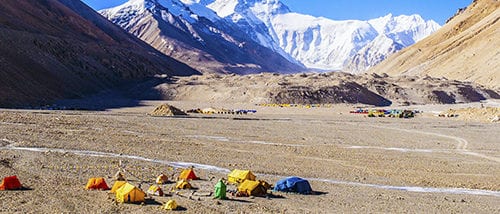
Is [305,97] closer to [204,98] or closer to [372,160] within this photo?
[204,98]

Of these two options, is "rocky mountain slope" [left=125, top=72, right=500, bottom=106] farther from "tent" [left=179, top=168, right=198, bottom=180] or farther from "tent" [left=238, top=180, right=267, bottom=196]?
"tent" [left=238, top=180, right=267, bottom=196]

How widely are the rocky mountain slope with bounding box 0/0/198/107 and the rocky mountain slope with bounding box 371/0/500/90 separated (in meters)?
57.7

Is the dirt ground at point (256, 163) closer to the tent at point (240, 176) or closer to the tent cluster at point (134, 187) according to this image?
the tent cluster at point (134, 187)

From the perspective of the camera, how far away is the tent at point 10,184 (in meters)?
15.6

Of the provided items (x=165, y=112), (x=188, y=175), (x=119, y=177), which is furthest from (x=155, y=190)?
Answer: (x=165, y=112)

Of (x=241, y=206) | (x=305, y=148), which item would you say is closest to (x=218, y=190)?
(x=241, y=206)

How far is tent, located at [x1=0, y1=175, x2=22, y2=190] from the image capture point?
51.2 feet

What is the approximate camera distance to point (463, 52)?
4899 inches

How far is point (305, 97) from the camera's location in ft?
252

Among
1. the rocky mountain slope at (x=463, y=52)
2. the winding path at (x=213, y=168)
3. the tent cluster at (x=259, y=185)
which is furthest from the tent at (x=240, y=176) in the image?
the rocky mountain slope at (x=463, y=52)

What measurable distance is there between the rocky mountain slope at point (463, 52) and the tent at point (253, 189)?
306ft

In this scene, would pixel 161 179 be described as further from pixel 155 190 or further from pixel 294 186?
pixel 294 186

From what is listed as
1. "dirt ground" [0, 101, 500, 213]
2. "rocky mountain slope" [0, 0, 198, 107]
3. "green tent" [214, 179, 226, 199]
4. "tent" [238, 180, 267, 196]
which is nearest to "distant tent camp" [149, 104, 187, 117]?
"dirt ground" [0, 101, 500, 213]

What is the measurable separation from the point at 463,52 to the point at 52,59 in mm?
85466
